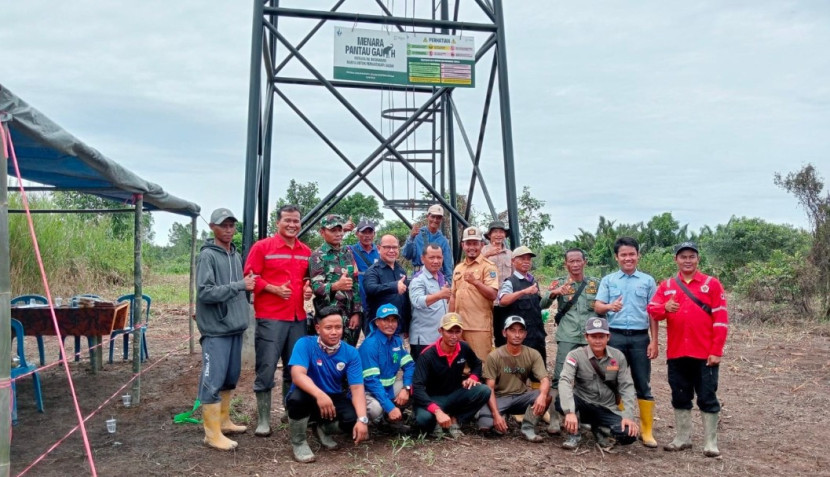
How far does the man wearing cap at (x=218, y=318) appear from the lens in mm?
5250

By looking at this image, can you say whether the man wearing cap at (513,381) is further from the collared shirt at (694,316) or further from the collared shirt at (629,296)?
the collared shirt at (694,316)

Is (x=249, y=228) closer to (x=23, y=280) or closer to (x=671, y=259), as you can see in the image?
(x=23, y=280)

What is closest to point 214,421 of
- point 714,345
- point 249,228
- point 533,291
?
point 249,228

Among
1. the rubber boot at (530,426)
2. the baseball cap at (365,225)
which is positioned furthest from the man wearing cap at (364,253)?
the rubber boot at (530,426)

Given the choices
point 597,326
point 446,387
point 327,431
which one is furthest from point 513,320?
point 327,431

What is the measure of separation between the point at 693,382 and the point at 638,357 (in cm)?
48

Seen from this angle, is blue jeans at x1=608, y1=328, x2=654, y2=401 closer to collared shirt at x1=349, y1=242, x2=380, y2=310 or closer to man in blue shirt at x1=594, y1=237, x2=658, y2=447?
man in blue shirt at x1=594, y1=237, x2=658, y2=447

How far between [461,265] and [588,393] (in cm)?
156

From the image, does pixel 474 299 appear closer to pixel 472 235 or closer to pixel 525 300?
pixel 525 300

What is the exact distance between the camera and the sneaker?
5352mm

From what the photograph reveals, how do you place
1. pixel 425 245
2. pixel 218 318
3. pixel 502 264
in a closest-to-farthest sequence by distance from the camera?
pixel 218 318
pixel 502 264
pixel 425 245

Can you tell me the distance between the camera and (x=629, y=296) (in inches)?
221

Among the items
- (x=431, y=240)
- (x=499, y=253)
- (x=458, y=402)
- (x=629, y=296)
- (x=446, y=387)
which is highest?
(x=431, y=240)

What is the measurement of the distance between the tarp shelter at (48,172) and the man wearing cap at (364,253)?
228 cm
